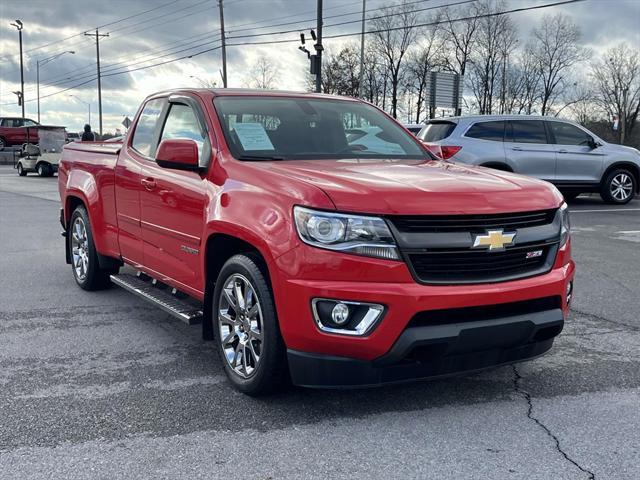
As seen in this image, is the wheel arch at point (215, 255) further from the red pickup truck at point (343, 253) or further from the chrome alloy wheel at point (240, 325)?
the chrome alloy wheel at point (240, 325)

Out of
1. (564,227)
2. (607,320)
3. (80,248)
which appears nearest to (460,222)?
(564,227)

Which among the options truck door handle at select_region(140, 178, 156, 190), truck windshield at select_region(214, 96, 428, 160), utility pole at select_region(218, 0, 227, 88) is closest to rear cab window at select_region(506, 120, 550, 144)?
truck windshield at select_region(214, 96, 428, 160)

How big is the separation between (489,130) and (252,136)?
34.3ft

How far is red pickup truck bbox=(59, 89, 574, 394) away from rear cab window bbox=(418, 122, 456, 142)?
934cm

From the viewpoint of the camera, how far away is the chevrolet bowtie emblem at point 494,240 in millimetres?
3357

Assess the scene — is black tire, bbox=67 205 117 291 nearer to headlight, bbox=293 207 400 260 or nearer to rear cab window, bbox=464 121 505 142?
headlight, bbox=293 207 400 260

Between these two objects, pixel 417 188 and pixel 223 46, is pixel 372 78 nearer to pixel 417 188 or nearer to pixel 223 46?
pixel 223 46

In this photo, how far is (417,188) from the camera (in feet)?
11.2

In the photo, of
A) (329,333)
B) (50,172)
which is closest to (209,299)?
(329,333)

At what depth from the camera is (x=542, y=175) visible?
46.3ft

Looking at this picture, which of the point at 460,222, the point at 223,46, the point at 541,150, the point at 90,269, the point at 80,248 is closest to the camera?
the point at 460,222

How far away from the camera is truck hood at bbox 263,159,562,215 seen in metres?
3.27

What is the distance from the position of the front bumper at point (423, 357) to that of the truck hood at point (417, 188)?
22.6 inches

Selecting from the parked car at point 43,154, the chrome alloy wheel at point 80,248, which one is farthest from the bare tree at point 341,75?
the chrome alloy wheel at point 80,248
